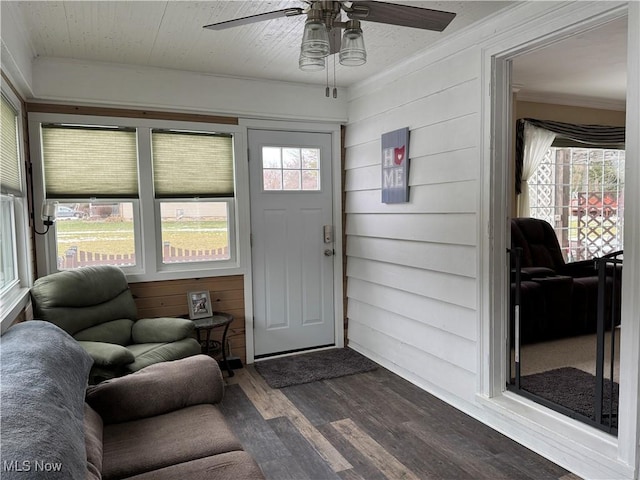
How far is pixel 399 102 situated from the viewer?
3.74 metres

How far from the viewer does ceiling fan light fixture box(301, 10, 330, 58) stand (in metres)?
1.88

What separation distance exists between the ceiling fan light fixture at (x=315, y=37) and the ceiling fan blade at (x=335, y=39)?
0.13 meters

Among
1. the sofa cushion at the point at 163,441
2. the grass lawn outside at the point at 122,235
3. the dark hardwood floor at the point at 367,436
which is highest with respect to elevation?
the grass lawn outside at the point at 122,235

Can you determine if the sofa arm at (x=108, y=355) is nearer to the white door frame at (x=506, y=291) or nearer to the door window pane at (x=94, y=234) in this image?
the door window pane at (x=94, y=234)

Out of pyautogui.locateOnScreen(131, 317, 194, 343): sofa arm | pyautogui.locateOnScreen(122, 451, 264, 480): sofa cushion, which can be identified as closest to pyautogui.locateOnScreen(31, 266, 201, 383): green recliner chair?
pyautogui.locateOnScreen(131, 317, 194, 343): sofa arm

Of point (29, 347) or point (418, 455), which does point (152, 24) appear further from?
point (418, 455)

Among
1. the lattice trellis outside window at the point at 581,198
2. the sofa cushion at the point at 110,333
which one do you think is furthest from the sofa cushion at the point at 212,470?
the lattice trellis outside window at the point at 581,198

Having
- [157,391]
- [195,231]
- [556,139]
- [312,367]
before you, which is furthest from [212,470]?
[556,139]

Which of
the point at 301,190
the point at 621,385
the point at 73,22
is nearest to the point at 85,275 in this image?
the point at 73,22

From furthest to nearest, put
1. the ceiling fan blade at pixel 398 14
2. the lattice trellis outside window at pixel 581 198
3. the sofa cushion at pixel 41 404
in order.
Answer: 1. the lattice trellis outside window at pixel 581 198
2. the ceiling fan blade at pixel 398 14
3. the sofa cushion at pixel 41 404

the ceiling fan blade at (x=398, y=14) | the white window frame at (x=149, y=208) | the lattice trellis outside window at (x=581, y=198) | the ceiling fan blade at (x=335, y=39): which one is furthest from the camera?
the lattice trellis outside window at (x=581, y=198)

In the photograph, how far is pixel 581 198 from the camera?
19.6ft

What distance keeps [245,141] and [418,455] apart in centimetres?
283

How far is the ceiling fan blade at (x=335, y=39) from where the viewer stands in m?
2.05
